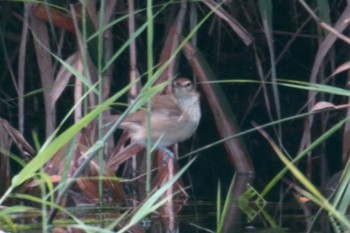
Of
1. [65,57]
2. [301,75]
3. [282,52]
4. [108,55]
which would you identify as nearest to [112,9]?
[108,55]

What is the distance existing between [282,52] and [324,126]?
0.46 m

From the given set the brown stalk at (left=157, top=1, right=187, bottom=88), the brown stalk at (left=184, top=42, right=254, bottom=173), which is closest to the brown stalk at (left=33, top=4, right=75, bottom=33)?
the brown stalk at (left=157, top=1, right=187, bottom=88)

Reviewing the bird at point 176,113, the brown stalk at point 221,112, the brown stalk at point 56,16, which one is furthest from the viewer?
the bird at point 176,113

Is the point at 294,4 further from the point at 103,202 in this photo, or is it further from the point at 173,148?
the point at 103,202

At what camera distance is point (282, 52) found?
553 cm

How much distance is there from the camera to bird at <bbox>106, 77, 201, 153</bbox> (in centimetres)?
532

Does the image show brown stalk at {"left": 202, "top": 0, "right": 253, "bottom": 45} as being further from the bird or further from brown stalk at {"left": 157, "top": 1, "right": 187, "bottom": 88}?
the bird

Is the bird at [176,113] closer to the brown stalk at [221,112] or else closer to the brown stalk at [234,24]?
the brown stalk at [221,112]

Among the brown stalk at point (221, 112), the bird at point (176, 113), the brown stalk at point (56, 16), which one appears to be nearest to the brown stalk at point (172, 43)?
the brown stalk at point (221, 112)

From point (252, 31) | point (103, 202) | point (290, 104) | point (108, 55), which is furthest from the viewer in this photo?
point (290, 104)

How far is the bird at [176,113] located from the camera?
17.5 ft

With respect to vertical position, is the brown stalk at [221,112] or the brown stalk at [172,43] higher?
the brown stalk at [172,43]

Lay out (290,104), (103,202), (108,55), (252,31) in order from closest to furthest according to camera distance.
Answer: (103,202) → (108,55) → (252,31) → (290,104)

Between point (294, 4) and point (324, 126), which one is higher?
point (294, 4)
